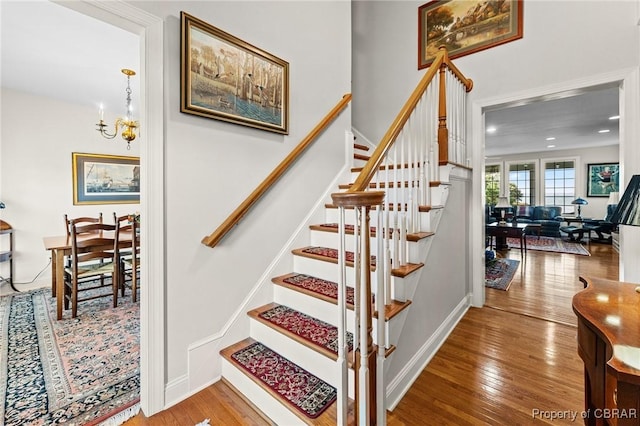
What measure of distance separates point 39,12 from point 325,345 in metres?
3.39

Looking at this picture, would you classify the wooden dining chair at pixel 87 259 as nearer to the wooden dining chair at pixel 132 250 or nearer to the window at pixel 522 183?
the wooden dining chair at pixel 132 250

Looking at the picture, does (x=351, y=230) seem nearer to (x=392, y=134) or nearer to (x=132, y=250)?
(x=392, y=134)

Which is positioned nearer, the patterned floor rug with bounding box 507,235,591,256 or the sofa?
the patterned floor rug with bounding box 507,235,591,256

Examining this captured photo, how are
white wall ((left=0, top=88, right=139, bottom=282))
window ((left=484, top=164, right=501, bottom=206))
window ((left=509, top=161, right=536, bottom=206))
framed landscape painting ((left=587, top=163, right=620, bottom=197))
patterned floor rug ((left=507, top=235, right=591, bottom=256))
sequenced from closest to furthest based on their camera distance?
white wall ((left=0, top=88, right=139, bottom=282)), patterned floor rug ((left=507, top=235, right=591, bottom=256)), framed landscape painting ((left=587, top=163, right=620, bottom=197)), window ((left=509, top=161, right=536, bottom=206)), window ((left=484, top=164, right=501, bottom=206))

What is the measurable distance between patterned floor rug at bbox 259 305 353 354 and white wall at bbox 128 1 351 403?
0.85 ft

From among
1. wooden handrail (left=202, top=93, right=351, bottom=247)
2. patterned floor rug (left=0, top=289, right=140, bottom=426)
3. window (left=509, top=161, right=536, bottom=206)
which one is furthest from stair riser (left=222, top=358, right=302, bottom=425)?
window (left=509, top=161, right=536, bottom=206)

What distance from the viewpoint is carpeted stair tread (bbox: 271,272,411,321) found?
5.15 ft

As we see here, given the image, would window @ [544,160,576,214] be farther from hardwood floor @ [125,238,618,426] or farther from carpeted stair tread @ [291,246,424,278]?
carpeted stair tread @ [291,246,424,278]

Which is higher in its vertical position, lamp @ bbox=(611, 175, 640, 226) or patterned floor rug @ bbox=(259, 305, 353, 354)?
lamp @ bbox=(611, 175, 640, 226)

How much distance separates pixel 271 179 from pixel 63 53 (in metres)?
2.77

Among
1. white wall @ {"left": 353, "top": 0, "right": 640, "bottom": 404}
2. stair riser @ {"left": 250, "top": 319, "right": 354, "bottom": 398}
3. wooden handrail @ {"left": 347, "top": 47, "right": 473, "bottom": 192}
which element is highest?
white wall @ {"left": 353, "top": 0, "right": 640, "bottom": 404}

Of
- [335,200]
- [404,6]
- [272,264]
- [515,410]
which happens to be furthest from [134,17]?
[404,6]

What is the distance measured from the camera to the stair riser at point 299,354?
1.52m

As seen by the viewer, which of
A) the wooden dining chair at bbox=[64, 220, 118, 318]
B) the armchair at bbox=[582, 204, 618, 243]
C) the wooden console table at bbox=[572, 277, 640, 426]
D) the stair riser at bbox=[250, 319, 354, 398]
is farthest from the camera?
the armchair at bbox=[582, 204, 618, 243]
